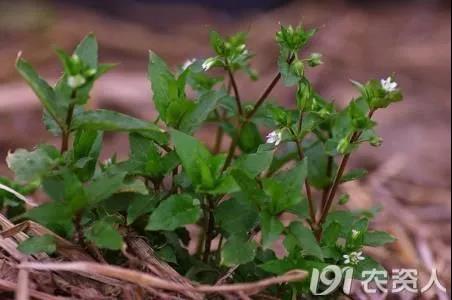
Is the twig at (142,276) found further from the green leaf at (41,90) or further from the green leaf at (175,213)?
the green leaf at (41,90)

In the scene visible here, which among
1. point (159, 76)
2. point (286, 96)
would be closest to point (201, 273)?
point (159, 76)

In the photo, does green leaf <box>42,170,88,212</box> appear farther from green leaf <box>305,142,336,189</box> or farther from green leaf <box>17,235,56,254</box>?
green leaf <box>305,142,336,189</box>

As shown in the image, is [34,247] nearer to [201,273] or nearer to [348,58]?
[201,273]

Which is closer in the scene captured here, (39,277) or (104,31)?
(39,277)

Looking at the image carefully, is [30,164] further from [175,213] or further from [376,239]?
[376,239]

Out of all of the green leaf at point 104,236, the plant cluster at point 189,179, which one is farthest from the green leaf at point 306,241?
the green leaf at point 104,236

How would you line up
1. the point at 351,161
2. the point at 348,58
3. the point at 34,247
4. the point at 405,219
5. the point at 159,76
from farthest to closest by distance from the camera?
the point at 348,58 → the point at 351,161 → the point at 405,219 → the point at 159,76 → the point at 34,247

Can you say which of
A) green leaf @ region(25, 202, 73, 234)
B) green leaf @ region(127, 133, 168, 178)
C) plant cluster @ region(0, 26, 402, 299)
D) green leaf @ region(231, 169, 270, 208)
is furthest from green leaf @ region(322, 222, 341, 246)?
green leaf @ region(25, 202, 73, 234)
